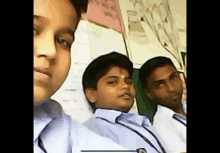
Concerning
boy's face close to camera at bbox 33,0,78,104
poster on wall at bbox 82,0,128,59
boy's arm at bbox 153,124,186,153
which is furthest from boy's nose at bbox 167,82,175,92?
boy's face close to camera at bbox 33,0,78,104

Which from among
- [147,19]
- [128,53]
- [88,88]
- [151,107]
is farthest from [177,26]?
[88,88]

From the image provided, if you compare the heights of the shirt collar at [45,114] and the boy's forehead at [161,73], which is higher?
the boy's forehead at [161,73]

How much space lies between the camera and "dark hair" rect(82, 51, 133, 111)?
2502mm

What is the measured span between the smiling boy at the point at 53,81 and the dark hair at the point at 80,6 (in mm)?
39

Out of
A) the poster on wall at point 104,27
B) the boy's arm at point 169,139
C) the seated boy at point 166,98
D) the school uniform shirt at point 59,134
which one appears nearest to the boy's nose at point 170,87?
the seated boy at point 166,98

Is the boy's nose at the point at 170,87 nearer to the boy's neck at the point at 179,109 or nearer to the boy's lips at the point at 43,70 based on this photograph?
the boy's neck at the point at 179,109

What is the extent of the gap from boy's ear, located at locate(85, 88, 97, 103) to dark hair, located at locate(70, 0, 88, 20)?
638 mm

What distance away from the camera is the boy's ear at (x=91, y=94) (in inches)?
97.4

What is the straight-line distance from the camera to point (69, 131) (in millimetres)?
2332

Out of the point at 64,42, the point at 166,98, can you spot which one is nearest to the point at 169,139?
the point at 166,98

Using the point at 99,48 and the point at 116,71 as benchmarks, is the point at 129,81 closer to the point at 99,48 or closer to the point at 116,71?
the point at 116,71
